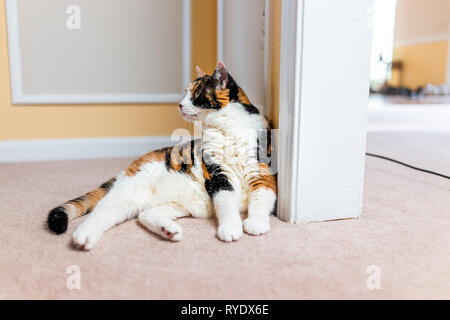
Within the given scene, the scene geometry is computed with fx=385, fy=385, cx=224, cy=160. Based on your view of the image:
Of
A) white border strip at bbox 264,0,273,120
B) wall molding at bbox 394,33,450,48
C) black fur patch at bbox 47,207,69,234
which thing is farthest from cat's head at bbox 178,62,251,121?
wall molding at bbox 394,33,450,48

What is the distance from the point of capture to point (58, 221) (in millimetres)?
966

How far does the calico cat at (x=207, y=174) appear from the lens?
3.56ft

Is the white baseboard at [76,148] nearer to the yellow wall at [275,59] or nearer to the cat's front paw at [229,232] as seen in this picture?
the yellow wall at [275,59]

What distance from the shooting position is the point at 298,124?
3.45ft

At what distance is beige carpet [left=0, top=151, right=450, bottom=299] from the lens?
737 millimetres

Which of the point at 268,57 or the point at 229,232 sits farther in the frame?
the point at 268,57

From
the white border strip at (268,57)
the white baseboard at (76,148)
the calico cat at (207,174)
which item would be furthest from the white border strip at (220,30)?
the calico cat at (207,174)

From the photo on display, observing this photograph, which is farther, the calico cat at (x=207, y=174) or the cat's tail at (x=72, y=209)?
the calico cat at (x=207, y=174)

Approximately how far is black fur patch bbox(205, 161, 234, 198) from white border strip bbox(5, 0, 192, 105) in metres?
1.10

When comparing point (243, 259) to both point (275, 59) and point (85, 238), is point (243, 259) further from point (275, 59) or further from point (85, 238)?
point (275, 59)

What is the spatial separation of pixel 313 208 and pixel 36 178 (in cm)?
118

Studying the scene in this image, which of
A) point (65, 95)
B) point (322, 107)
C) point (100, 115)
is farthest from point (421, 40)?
point (322, 107)

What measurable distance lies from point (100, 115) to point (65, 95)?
20 centimetres

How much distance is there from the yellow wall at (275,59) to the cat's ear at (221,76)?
0.53 feet
